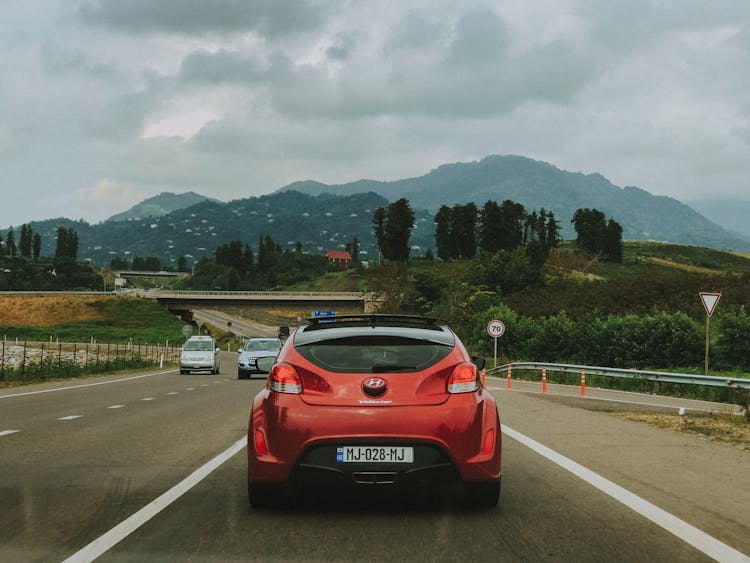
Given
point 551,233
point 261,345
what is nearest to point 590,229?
point 551,233

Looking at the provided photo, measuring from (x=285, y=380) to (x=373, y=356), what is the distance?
2.45 feet

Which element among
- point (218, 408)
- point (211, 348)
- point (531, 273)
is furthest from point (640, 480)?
point (531, 273)

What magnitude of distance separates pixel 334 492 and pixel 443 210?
156 m

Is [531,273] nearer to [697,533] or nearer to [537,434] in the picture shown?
[537,434]

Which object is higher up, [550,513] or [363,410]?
[363,410]

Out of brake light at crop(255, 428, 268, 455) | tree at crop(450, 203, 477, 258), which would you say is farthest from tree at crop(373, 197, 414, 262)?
brake light at crop(255, 428, 268, 455)

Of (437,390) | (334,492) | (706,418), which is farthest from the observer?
(706,418)

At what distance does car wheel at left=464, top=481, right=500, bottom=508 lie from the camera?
6.68 metres

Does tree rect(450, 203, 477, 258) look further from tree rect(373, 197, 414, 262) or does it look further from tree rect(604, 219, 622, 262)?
tree rect(604, 219, 622, 262)

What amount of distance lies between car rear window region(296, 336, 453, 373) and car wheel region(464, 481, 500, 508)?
103 centimetres

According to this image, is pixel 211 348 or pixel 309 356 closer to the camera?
pixel 309 356

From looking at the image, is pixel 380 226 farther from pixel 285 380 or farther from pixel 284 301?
pixel 285 380

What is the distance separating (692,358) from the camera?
1561 inches

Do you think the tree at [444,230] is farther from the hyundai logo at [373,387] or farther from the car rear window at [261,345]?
the hyundai logo at [373,387]
